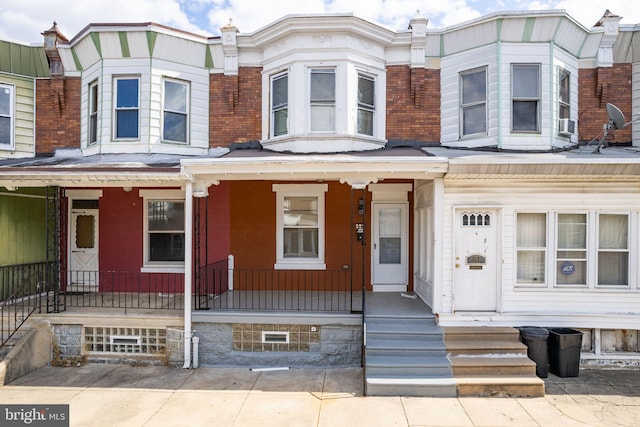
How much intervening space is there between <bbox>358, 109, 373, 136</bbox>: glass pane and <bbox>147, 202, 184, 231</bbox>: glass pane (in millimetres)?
4789

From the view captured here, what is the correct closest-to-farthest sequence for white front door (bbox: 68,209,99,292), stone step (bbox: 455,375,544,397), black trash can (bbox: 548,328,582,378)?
stone step (bbox: 455,375,544,397)
black trash can (bbox: 548,328,582,378)
white front door (bbox: 68,209,99,292)

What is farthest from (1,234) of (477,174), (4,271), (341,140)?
(477,174)

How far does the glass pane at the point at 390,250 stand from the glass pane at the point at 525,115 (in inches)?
146

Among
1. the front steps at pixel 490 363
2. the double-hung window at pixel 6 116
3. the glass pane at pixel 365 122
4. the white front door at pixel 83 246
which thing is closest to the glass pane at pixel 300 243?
the glass pane at pixel 365 122

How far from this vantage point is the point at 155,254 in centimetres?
1051

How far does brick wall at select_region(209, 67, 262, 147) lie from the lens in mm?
10211

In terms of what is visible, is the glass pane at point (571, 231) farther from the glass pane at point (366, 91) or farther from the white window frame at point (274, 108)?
the white window frame at point (274, 108)

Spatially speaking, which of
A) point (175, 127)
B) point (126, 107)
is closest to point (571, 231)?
point (175, 127)

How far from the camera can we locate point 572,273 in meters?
7.88

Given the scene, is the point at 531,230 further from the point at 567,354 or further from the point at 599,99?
the point at 599,99

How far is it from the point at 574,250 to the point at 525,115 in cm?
315

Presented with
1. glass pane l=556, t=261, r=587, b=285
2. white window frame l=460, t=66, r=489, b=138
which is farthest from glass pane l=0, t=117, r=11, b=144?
glass pane l=556, t=261, r=587, b=285

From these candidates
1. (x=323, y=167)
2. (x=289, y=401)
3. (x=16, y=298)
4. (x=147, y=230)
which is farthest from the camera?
(x=147, y=230)

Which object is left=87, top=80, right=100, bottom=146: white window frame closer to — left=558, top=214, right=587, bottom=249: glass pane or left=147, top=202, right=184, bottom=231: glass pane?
left=147, top=202, right=184, bottom=231: glass pane
